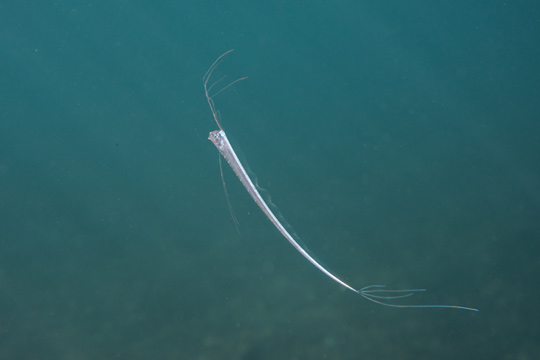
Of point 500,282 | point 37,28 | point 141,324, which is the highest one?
point 37,28

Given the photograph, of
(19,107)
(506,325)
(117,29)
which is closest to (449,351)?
(506,325)

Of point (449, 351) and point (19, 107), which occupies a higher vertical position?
point (19, 107)

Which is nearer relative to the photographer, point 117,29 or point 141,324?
point 117,29

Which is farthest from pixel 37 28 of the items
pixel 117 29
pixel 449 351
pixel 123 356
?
pixel 449 351

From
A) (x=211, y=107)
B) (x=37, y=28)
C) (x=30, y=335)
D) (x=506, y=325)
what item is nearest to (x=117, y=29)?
(x=37, y=28)

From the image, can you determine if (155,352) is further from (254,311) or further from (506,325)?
(506,325)

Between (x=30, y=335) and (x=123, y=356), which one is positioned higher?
(x=30, y=335)

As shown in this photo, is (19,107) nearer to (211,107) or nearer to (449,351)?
(211,107)

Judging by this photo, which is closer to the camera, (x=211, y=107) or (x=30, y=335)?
(x=211, y=107)

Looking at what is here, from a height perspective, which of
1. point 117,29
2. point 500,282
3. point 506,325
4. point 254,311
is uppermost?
point 117,29
